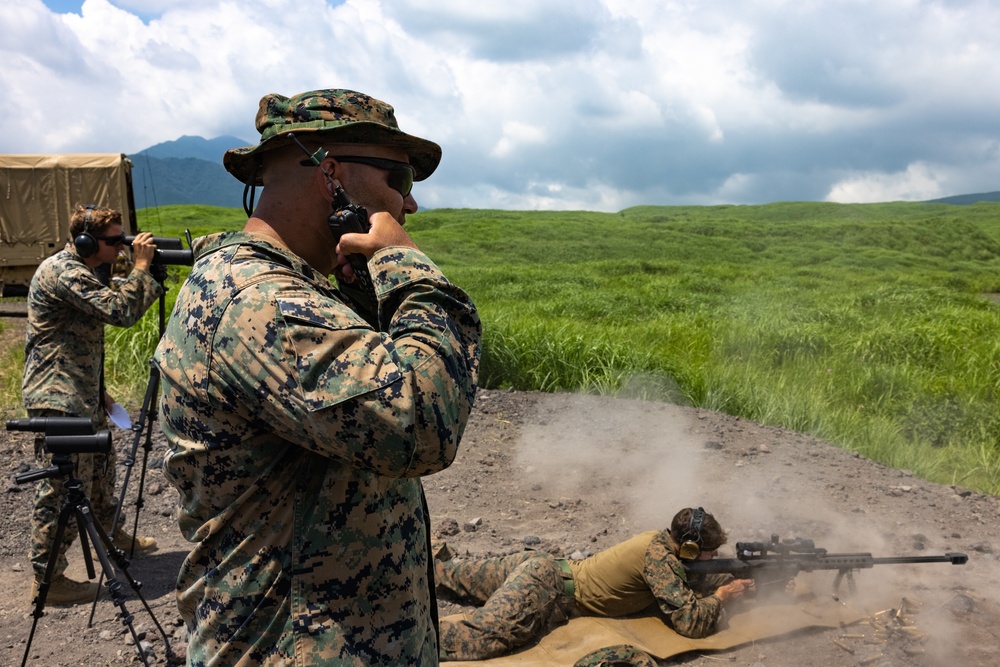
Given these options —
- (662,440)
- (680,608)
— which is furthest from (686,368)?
(680,608)

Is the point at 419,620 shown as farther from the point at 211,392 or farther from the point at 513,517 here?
the point at 513,517

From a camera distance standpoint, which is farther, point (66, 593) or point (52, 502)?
point (66, 593)

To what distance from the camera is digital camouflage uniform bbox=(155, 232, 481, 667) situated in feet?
4.49

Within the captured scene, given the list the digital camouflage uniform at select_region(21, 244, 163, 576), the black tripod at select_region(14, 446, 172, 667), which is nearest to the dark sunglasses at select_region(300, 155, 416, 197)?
the black tripod at select_region(14, 446, 172, 667)

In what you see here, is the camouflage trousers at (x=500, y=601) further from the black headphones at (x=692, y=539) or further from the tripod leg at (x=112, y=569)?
the tripod leg at (x=112, y=569)

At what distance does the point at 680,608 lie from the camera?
4277 millimetres

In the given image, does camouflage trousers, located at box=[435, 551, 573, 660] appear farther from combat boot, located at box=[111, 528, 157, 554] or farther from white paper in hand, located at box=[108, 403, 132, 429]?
combat boot, located at box=[111, 528, 157, 554]

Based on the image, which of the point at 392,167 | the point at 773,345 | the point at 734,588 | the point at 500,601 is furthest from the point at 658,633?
the point at 773,345

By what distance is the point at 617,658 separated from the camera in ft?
11.8

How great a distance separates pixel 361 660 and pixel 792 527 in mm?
A: 4710

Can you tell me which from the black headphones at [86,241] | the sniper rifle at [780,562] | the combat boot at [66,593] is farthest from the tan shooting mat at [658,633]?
the black headphones at [86,241]

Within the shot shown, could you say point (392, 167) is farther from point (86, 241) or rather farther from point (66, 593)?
point (66, 593)

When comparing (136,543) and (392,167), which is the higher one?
(392,167)

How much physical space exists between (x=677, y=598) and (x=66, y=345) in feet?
11.8
